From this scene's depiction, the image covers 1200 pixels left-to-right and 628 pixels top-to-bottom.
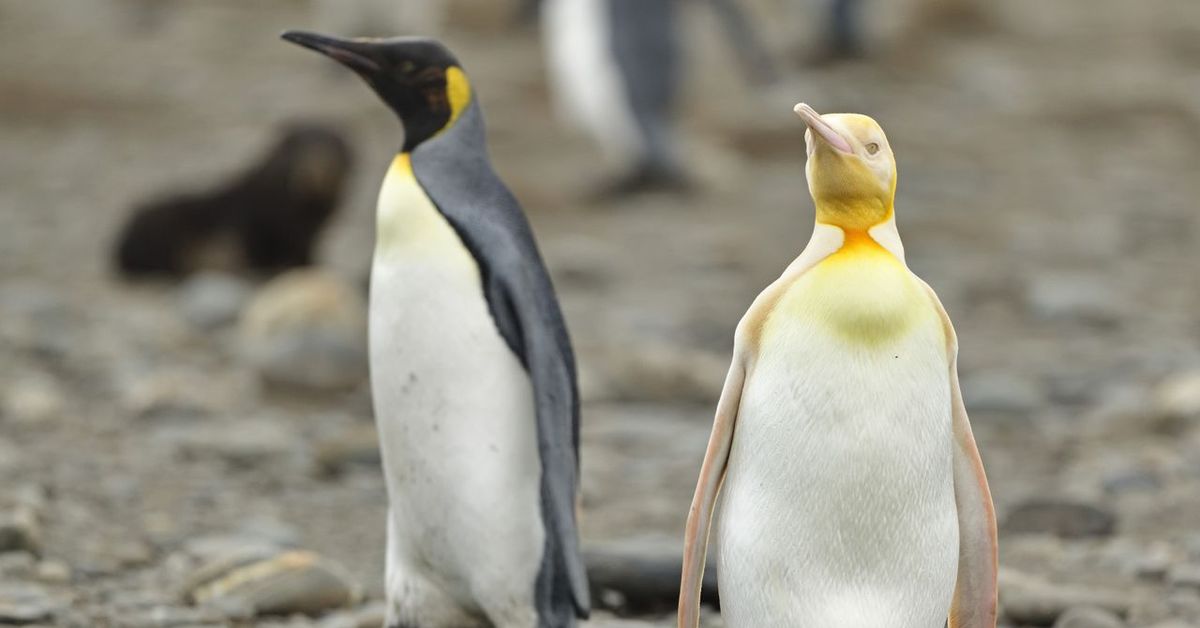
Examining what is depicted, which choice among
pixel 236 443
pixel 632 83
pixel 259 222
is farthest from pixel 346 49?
pixel 632 83

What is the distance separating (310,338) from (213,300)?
119cm

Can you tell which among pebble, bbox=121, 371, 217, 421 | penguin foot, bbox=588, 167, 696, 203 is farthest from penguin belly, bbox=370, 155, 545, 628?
penguin foot, bbox=588, 167, 696, 203

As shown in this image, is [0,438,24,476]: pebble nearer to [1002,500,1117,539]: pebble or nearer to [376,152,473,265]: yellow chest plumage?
[376,152,473,265]: yellow chest plumage

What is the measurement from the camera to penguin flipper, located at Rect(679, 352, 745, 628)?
9.23ft

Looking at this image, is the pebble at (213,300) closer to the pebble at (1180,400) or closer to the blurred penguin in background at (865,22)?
the pebble at (1180,400)

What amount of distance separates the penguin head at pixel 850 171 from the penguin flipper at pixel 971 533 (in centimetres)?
18

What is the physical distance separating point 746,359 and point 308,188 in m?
5.42

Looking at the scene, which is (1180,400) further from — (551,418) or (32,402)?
(32,402)

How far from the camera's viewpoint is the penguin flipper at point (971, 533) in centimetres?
288

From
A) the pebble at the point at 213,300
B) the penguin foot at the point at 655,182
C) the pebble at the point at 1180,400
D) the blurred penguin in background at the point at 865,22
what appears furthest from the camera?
the blurred penguin in background at the point at 865,22

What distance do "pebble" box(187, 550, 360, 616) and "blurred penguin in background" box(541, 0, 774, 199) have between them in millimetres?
6835

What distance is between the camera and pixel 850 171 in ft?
8.93

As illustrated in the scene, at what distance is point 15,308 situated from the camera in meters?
7.20

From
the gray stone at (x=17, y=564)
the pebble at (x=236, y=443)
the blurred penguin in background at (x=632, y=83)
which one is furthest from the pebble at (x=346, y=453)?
the blurred penguin in background at (x=632, y=83)
